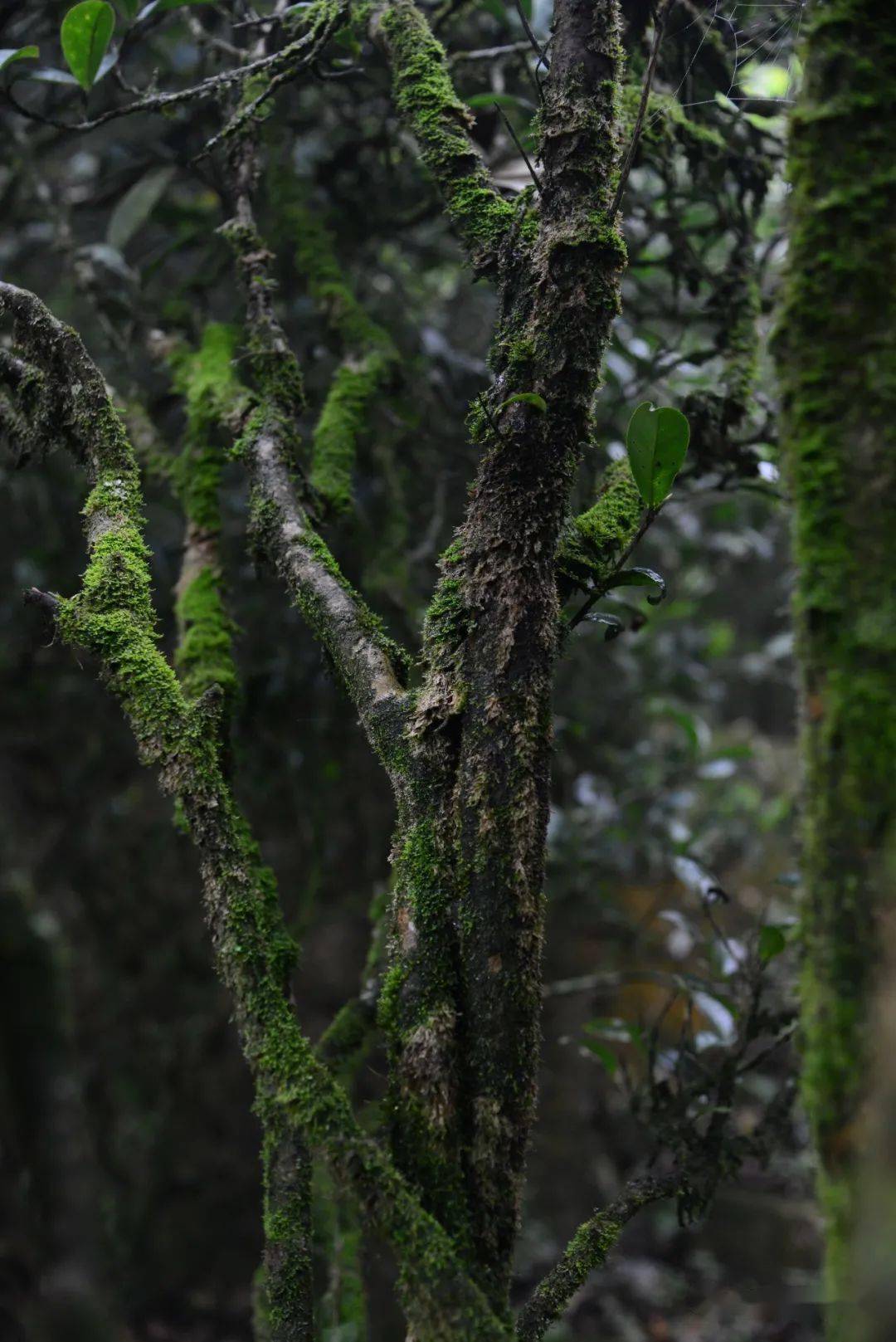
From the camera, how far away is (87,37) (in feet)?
5.43

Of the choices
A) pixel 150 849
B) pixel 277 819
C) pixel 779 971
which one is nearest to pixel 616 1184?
pixel 779 971

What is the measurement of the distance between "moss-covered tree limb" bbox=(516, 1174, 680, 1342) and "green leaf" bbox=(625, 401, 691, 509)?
0.88 metres

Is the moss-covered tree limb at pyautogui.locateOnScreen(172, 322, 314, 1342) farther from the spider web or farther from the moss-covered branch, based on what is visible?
the spider web

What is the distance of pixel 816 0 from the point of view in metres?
0.91

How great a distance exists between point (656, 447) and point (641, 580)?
0.19 m

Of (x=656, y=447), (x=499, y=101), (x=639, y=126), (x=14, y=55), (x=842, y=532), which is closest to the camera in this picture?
(x=842, y=532)

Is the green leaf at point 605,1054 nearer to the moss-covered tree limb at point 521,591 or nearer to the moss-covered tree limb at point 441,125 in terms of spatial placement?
the moss-covered tree limb at point 521,591

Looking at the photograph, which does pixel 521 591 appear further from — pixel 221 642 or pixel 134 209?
pixel 134 209

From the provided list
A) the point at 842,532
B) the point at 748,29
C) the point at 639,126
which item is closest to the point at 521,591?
the point at 842,532

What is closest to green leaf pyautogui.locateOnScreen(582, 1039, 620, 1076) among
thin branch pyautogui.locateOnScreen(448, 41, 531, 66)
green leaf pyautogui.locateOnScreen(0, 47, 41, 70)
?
thin branch pyautogui.locateOnScreen(448, 41, 531, 66)

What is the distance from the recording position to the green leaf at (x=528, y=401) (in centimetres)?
113

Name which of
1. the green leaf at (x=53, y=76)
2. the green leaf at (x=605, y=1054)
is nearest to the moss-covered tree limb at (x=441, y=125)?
the green leaf at (x=53, y=76)

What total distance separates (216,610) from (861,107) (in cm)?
120

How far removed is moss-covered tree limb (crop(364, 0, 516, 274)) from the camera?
1.35 metres
